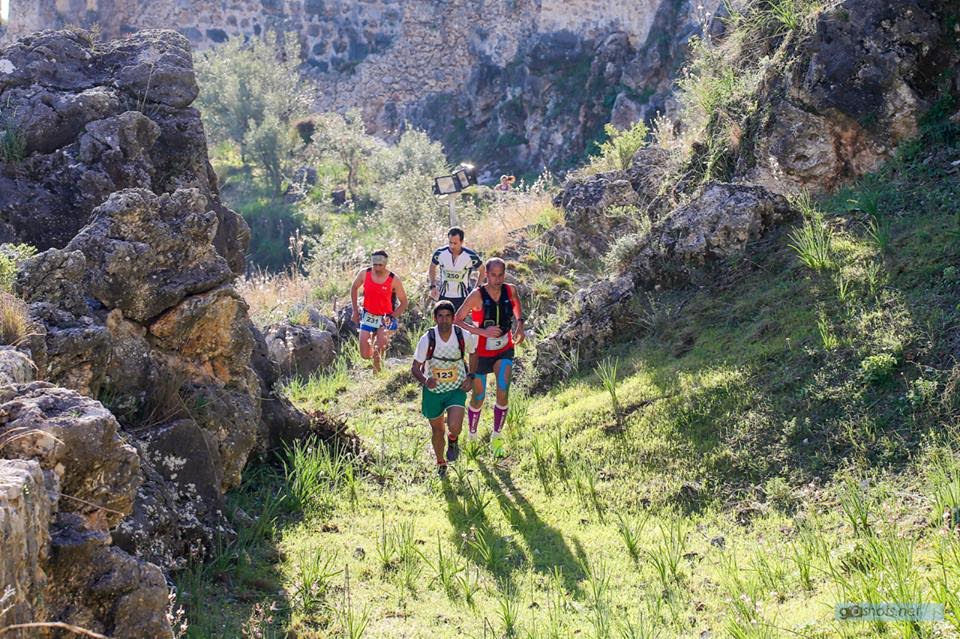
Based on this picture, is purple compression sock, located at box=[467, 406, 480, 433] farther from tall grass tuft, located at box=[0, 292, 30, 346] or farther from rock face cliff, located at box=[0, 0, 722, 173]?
rock face cliff, located at box=[0, 0, 722, 173]

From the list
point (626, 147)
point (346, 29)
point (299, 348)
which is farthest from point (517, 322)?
point (346, 29)

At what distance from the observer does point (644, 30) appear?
2884 centimetres

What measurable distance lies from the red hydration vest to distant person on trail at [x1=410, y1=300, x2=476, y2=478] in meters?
0.32

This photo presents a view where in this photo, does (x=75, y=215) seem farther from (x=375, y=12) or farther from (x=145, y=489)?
(x=375, y=12)

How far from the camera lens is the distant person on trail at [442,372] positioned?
22.9ft

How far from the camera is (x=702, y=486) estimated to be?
5797 millimetres

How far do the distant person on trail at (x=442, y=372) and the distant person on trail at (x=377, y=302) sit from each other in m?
2.38

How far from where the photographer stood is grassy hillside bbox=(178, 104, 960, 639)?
4.36 m

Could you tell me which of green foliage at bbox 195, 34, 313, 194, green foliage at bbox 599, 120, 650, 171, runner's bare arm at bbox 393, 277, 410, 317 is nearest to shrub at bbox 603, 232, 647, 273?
runner's bare arm at bbox 393, 277, 410, 317

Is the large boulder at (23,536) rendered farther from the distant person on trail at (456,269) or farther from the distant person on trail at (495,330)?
the distant person on trail at (456,269)

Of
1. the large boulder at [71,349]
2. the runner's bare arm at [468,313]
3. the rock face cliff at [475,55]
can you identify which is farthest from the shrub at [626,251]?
the rock face cliff at [475,55]

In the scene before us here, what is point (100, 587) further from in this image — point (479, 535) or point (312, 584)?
point (479, 535)

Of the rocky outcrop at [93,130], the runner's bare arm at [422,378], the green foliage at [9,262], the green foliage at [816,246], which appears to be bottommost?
the runner's bare arm at [422,378]

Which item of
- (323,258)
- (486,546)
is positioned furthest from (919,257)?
(323,258)
